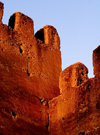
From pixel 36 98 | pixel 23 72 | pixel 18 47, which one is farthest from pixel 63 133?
pixel 18 47

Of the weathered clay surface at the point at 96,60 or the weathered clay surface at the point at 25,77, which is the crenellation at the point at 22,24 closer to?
the weathered clay surface at the point at 25,77

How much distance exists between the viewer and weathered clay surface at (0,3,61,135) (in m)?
13.2

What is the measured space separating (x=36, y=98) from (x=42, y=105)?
15.0 inches

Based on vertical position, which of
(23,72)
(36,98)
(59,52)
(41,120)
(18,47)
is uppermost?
(59,52)

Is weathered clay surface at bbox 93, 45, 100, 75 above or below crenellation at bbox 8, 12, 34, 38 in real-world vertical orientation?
below

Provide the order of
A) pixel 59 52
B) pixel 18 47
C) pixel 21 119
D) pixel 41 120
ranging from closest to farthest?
pixel 21 119
pixel 41 120
pixel 18 47
pixel 59 52

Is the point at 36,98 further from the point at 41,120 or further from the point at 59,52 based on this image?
the point at 59,52

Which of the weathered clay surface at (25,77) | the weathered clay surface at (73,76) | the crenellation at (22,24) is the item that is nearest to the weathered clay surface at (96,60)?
the weathered clay surface at (73,76)

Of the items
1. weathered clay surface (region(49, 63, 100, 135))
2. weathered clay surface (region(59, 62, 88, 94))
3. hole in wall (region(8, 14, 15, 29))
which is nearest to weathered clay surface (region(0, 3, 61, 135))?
hole in wall (region(8, 14, 15, 29))

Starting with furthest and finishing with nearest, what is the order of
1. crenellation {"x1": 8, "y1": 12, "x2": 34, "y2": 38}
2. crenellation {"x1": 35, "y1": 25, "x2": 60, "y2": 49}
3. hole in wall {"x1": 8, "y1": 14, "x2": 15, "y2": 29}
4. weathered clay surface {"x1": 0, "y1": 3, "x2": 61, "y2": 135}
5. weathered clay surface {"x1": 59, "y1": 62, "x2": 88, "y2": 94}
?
crenellation {"x1": 35, "y1": 25, "x2": 60, "y2": 49} → hole in wall {"x1": 8, "y1": 14, "x2": 15, "y2": 29} → crenellation {"x1": 8, "y1": 12, "x2": 34, "y2": 38} → weathered clay surface {"x1": 59, "y1": 62, "x2": 88, "y2": 94} → weathered clay surface {"x1": 0, "y1": 3, "x2": 61, "y2": 135}

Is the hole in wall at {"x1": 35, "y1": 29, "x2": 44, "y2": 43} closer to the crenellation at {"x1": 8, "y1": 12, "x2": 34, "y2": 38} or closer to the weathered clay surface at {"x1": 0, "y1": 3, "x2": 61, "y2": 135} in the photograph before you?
the weathered clay surface at {"x1": 0, "y1": 3, "x2": 61, "y2": 135}

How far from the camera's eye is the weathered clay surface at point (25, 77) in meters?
13.2

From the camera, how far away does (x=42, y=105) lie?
575 inches

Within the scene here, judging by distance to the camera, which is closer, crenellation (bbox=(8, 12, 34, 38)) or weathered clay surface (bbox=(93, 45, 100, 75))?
weathered clay surface (bbox=(93, 45, 100, 75))
